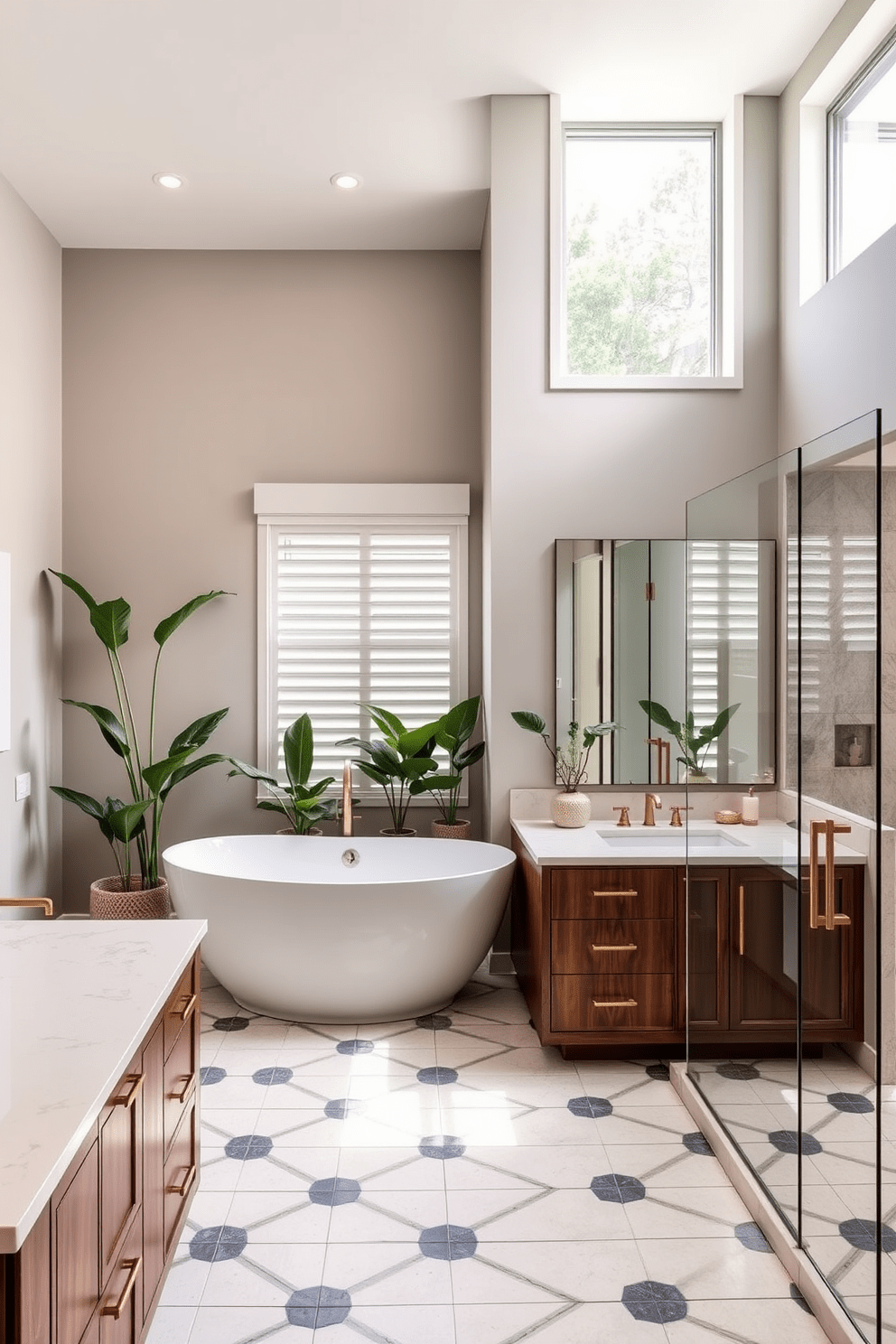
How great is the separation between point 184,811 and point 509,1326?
3274 millimetres

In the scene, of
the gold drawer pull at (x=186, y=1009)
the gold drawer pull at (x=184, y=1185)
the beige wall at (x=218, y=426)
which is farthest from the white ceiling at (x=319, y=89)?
the gold drawer pull at (x=184, y=1185)

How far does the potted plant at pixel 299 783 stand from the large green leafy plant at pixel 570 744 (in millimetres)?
1059

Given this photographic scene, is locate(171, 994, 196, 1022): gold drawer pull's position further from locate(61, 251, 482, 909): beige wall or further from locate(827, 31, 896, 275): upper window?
locate(827, 31, 896, 275): upper window

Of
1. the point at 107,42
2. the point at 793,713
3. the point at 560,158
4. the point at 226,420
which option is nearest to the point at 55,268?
the point at 226,420

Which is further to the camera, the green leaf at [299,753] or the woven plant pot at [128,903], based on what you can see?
the green leaf at [299,753]

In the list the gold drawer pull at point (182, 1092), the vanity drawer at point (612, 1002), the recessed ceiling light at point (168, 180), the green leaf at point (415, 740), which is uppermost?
the recessed ceiling light at point (168, 180)

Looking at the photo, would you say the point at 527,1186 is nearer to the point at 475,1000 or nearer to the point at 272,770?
the point at 475,1000

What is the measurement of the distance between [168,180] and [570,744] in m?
2.88

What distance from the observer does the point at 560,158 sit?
403 cm

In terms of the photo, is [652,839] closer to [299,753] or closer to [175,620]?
[299,753]

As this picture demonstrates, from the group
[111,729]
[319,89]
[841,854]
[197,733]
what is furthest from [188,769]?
[841,854]

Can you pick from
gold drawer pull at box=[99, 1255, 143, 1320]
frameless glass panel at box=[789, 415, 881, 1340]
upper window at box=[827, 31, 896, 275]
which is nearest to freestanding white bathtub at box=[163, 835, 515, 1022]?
A: frameless glass panel at box=[789, 415, 881, 1340]

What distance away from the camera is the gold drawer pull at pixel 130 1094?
5.07ft

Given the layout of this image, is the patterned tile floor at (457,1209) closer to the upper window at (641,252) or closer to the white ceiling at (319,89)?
the upper window at (641,252)
